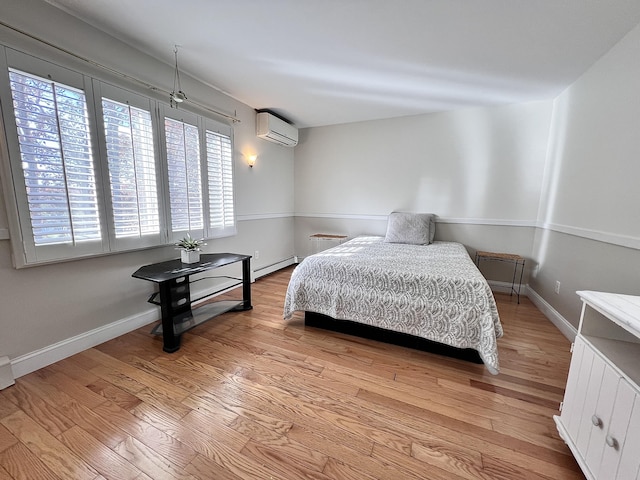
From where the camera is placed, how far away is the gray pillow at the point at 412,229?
3.22 meters

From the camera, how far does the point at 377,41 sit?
6.24 ft

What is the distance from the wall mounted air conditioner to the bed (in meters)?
2.11

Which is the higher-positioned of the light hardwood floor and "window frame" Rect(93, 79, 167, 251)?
"window frame" Rect(93, 79, 167, 251)

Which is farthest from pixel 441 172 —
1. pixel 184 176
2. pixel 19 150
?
pixel 19 150

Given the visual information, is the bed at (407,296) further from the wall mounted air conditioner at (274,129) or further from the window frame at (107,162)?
the wall mounted air conditioner at (274,129)

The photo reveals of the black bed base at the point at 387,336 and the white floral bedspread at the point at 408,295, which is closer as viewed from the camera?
the white floral bedspread at the point at 408,295

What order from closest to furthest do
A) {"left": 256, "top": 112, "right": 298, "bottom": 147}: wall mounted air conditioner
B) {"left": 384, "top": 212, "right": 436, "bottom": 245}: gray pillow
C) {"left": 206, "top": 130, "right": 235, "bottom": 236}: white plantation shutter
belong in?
{"left": 206, "top": 130, "right": 235, "bottom": 236}: white plantation shutter → {"left": 384, "top": 212, "right": 436, "bottom": 245}: gray pillow → {"left": 256, "top": 112, "right": 298, "bottom": 147}: wall mounted air conditioner

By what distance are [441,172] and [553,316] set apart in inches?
82.2

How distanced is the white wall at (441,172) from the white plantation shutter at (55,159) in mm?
3014

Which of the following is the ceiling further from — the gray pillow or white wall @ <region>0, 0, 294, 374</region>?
the gray pillow

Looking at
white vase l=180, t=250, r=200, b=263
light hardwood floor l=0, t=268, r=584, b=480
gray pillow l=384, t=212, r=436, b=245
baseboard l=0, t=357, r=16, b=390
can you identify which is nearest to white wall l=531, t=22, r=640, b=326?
light hardwood floor l=0, t=268, r=584, b=480

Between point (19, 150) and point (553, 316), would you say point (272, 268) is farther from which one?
point (553, 316)

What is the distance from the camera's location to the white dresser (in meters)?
0.85

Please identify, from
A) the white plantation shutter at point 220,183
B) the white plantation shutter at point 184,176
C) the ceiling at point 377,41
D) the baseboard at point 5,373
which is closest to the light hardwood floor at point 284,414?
the baseboard at point 5,373
